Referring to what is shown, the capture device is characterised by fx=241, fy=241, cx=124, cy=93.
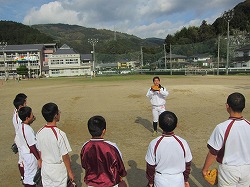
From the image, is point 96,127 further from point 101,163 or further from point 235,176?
point 235,176

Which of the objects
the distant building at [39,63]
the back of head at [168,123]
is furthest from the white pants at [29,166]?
the distant building at [39,63]

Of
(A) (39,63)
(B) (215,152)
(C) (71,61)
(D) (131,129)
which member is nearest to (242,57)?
(C) (71,61)

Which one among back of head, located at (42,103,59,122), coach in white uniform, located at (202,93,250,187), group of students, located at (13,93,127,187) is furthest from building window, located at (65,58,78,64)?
coach in white uniform, located at (202,93,250,187)

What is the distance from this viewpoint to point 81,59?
261 ft

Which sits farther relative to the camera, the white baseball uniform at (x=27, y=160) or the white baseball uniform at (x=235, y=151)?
the white baseball uniform at (x=27, y=160)

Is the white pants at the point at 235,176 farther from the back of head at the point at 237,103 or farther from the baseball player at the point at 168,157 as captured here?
the back of head at the point at 237,103

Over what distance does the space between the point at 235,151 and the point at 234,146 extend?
6 centimetres

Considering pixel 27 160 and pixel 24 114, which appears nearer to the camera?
pixel 24 114

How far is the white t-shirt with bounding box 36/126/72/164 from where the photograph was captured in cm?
304

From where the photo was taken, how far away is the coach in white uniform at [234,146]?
8.70 feet

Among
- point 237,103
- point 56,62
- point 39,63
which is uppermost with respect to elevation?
point 56,62

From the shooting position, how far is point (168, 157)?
2.61m

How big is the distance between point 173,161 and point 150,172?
0.99 ft

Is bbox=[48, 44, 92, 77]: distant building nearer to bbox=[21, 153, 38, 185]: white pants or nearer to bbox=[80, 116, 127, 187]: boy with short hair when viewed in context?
bbox=[21, 153, 38, 185]: white pants
